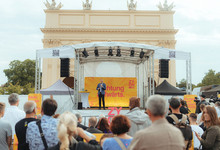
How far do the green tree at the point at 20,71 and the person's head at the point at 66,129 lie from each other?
167 ft

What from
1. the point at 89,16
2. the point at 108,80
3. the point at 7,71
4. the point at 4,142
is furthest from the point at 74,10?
the point at 7,71

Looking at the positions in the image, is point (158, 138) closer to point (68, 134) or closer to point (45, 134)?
point (68, 134)

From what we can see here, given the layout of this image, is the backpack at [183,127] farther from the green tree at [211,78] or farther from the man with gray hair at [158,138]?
the green tree at [211,78]

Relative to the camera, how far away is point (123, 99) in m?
16.7

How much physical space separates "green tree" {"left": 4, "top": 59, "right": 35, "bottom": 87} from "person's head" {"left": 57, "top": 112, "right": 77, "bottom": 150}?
50.9 meters

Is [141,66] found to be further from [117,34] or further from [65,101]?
→ [117,34]

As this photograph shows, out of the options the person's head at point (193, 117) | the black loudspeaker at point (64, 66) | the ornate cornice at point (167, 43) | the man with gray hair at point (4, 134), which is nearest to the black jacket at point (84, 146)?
the man with gray hair at point (4, 134)

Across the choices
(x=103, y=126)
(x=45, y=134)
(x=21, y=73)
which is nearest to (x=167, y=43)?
(x=103, y=126)

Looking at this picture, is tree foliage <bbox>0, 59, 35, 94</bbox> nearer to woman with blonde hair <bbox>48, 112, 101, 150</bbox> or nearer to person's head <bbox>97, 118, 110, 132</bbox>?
person's head <bbox>97, 118, 110, 132</bbox>

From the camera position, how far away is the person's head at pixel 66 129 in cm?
243

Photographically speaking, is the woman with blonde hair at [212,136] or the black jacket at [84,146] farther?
the woman with blonde hair at [212,136]

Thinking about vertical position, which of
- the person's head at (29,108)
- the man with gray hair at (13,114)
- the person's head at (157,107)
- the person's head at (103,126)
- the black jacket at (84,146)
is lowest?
the person's head at (103,126)

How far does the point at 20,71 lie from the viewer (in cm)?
5191

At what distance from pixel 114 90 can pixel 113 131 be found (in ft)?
46.6
